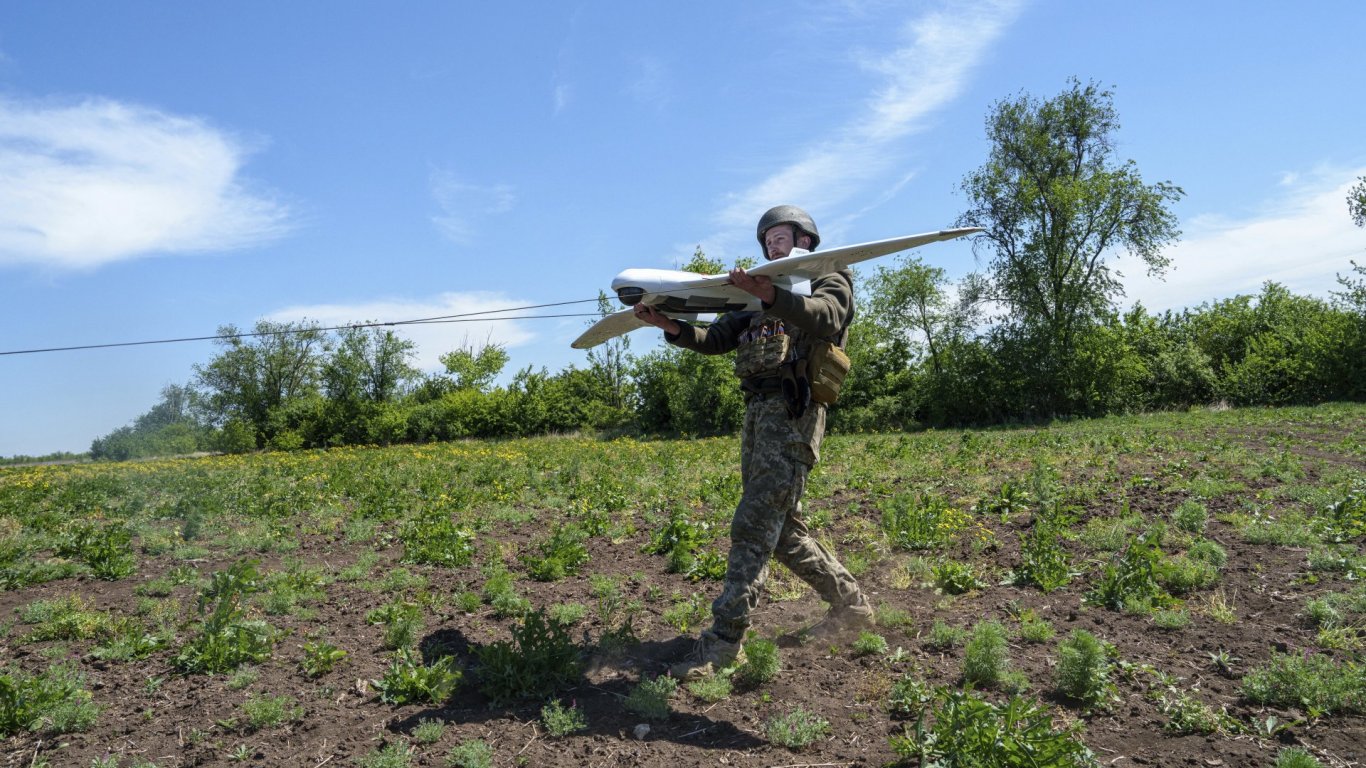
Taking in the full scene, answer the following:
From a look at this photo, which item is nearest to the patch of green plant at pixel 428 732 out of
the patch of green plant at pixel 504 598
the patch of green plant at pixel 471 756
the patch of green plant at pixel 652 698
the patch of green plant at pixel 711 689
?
the patch of green plant at pixel 471 756

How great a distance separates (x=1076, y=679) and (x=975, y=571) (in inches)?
104

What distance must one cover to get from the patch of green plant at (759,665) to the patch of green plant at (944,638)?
1.14 m

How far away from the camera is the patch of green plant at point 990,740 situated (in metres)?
3.05

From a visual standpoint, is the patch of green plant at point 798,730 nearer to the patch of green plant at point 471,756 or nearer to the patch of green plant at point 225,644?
the patch of green plant at point 471,756

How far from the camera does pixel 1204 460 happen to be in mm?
12484

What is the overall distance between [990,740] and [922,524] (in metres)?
4.95

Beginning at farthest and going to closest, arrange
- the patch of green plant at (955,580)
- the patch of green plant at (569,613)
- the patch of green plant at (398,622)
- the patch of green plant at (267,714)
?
the patch of green plant at (955,580), the patch of green plant at (569,613), the patch of green plant at (398,622), the patch of green plant at (267,714)

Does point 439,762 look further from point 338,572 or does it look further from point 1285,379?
point 1285,379

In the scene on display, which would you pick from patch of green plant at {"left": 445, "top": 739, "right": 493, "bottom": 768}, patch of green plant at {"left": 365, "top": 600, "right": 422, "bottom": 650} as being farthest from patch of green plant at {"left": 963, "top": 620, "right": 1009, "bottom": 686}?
patch of green plant at {"left": 365, "top": 600, "right": 422, "bottom": 650}

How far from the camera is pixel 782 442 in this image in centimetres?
509

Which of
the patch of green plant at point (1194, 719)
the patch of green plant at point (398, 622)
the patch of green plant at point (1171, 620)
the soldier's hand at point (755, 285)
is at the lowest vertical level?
the patch of green plant at point (1194, 719)

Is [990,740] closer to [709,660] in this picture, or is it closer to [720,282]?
[709,660]

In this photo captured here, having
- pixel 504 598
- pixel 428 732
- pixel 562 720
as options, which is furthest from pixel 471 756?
pixel 504 598

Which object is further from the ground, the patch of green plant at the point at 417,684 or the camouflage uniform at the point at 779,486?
the camouflage uniform at the point at 779,486
